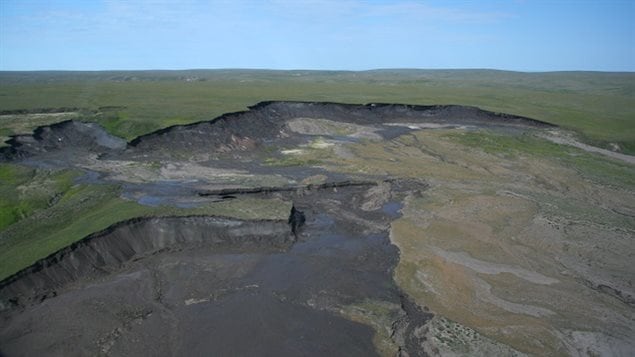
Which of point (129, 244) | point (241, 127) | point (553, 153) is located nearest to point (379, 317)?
point (129, 244)

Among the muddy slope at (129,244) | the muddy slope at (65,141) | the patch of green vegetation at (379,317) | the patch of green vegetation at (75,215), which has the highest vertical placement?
the muddy slope at (65,141)

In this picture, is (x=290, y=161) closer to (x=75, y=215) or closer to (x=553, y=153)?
(x=75, y=215)

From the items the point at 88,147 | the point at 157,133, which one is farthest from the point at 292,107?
the point at 88,147

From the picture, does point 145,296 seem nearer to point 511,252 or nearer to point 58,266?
point 58,266

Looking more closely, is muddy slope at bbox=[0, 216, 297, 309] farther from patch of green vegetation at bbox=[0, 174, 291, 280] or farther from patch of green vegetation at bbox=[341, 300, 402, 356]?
patch of green vegetation at bbox=[341, 300, 402, 356]

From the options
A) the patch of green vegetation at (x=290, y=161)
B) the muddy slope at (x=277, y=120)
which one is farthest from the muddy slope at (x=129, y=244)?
the muddy slope at (x=277, y=120)

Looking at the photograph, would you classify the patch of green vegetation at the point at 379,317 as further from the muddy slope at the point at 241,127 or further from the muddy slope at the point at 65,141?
the muddy slope at the point at 65,141
